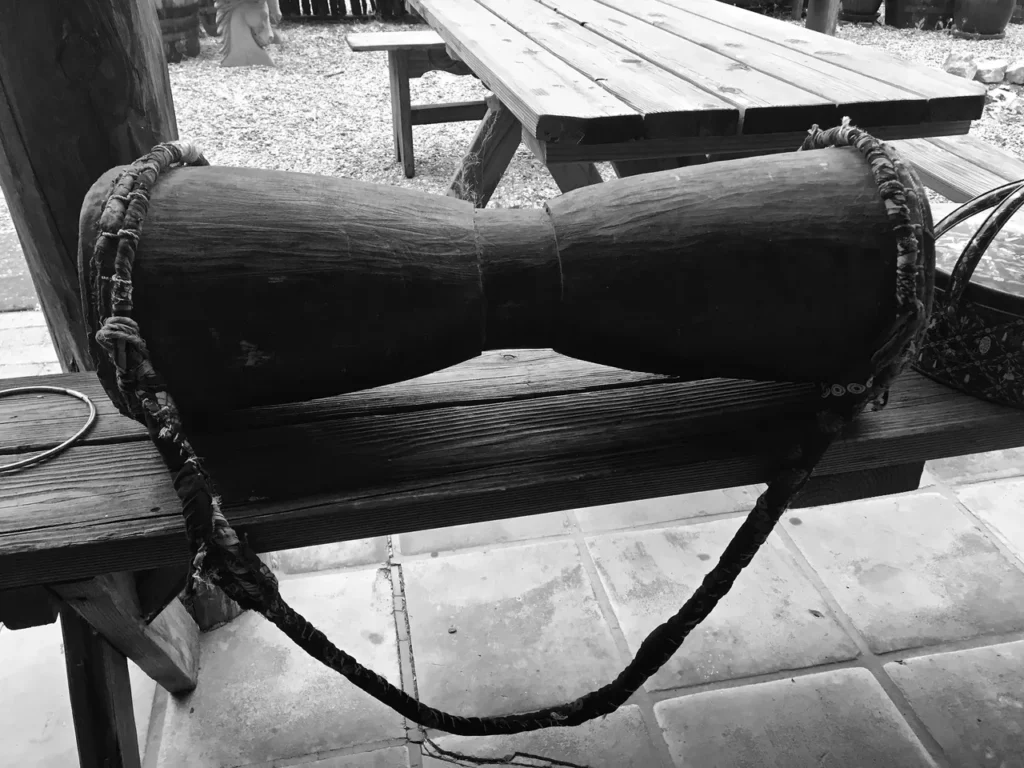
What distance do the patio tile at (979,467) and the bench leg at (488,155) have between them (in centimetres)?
208

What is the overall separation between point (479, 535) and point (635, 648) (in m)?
0.55

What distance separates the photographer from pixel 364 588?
2.03m

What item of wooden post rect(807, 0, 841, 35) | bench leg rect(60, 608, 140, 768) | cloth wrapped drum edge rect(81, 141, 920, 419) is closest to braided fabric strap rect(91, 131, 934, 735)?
cloth wrapped drum edge rect(81, 141, 920, 419)

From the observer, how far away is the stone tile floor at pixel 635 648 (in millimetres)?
1646

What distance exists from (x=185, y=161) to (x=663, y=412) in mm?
762

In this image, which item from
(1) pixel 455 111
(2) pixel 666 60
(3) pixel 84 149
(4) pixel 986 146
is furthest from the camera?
(1) pixel 455 111

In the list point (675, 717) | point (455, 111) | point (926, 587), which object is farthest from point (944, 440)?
point (455, 111)

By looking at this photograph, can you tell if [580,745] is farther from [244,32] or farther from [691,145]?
[244,32]

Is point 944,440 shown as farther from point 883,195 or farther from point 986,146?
point 986,146

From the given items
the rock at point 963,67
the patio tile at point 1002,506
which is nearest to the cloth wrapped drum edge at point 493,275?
the patio tile at point 1002,506

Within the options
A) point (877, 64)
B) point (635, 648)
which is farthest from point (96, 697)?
point (877, 64)

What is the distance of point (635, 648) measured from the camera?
1.85 m

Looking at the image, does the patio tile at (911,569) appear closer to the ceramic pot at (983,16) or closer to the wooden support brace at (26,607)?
the wooden support brace at (26,607)

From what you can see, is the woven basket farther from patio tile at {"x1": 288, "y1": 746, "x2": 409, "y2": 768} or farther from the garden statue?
the garden statue
